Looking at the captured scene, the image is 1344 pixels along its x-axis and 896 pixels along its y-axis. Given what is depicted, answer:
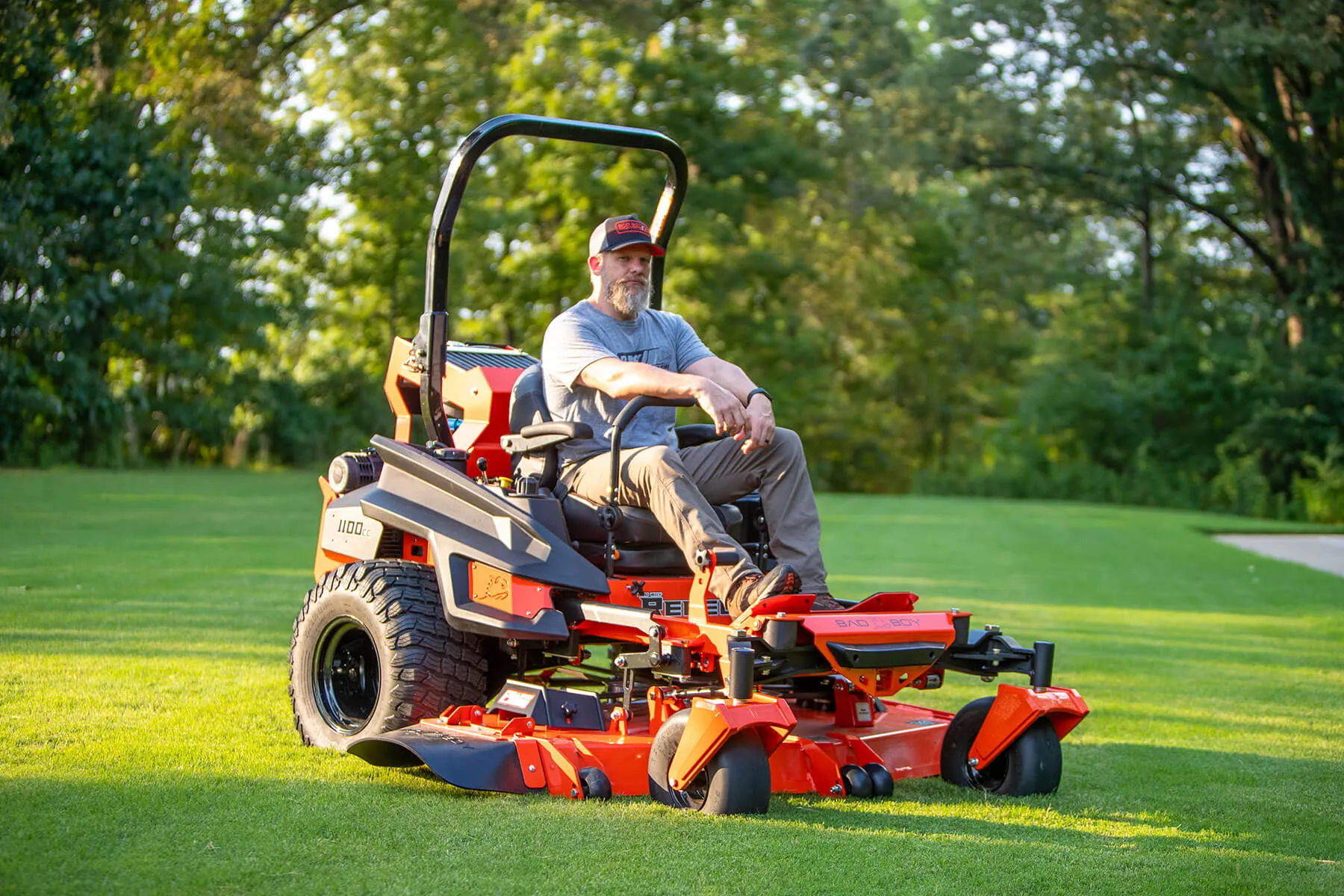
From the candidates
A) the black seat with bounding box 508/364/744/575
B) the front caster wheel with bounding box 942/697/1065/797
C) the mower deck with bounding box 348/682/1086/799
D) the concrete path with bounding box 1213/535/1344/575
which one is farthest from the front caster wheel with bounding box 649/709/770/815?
the concrete path with bounding box 1213/535/1344/575

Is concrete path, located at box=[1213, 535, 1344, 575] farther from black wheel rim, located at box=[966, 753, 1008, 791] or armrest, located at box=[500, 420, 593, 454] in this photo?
armrest, located at box=[500, 420, 593, 454]

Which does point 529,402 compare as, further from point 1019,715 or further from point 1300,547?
point 1300,547

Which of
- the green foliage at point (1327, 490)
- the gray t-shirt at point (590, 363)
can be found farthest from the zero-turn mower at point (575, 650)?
the green foliage at point (1327, 490)

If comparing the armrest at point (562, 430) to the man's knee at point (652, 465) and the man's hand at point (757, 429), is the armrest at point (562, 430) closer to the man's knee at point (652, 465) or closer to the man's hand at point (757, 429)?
the man's knee at point (652, 465)

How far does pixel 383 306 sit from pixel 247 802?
31.3 metres

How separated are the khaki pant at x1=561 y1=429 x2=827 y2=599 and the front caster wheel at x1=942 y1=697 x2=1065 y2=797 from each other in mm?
765

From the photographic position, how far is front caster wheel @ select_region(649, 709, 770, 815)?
14.4 ft

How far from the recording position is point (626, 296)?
5.46m

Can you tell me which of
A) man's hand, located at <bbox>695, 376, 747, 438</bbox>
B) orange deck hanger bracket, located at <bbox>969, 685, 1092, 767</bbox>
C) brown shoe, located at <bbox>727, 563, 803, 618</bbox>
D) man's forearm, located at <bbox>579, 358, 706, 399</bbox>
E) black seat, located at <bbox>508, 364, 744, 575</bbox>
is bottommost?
orange deck hanger bracket, located at <bbox>969, 685, 1092, 767</bbox>

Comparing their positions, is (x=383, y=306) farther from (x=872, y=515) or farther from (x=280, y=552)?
(x=280, y=552)

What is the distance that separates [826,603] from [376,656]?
6.08ft

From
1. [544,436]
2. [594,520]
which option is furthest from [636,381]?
[594,520]

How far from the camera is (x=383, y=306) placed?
114 feet

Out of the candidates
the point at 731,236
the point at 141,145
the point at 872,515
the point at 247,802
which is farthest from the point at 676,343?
the point at 731,236
